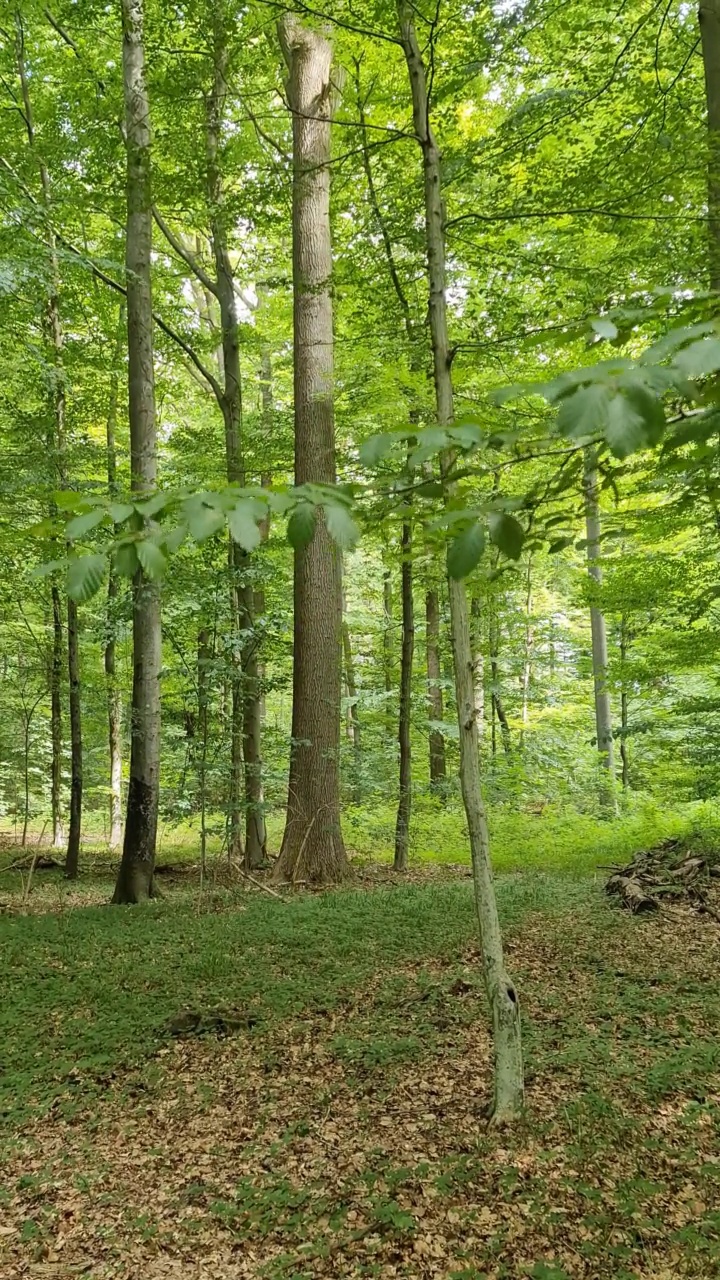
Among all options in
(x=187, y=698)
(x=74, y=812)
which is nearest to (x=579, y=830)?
(x=187, y=698)

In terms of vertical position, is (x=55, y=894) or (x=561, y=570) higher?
(x=561, y=570)

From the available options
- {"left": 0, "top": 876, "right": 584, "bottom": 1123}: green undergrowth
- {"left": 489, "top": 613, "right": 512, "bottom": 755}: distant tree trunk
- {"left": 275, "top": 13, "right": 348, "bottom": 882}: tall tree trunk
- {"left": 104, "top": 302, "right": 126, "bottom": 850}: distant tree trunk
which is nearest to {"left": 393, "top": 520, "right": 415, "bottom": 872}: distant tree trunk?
{"left": 275, "top": 13, "right": 348, "bottom": 882}: tall tree trunk

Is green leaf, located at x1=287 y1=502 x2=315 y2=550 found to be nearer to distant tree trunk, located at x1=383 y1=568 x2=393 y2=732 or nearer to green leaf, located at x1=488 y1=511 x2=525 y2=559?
green leaf, located at x1=488 y1=511 x2=525 y2=559

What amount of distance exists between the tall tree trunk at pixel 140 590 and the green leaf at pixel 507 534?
708cm

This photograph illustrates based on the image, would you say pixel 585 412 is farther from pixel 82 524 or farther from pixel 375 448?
pixel 82 524

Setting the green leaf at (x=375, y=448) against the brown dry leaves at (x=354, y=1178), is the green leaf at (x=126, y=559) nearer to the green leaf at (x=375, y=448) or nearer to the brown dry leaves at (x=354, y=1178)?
the green leaf at (x=375, y=448)

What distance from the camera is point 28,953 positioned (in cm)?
605

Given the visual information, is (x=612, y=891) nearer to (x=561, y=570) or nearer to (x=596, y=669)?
(x=596, y=669)

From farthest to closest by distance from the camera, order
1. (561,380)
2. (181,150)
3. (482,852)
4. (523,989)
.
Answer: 1. (181,150)
2. (523,989)
3. (482,852)
4. (561,380)

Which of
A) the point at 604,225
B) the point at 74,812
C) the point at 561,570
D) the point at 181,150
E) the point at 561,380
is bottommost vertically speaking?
the point at 74,812

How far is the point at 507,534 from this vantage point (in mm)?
1283

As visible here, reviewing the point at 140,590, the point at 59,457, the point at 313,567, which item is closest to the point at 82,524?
the point at 140,590

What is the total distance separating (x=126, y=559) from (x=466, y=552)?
0.63 meters

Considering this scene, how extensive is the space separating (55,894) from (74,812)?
1078 mm
